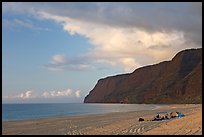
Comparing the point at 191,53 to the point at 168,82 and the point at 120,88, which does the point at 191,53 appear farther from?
the point at 120,88

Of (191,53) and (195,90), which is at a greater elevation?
(191,53)

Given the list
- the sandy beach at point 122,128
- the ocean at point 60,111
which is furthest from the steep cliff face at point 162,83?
the sandy beach at point 122,128

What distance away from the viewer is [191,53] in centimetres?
13062

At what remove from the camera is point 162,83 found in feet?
404

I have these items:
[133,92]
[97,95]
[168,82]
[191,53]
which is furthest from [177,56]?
[97,95]

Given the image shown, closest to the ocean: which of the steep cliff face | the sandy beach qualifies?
the sandy beach

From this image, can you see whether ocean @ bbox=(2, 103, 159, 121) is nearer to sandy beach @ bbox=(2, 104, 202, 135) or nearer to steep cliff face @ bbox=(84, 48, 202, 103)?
sandy beach @ bbox=(2, 104, 202, 135)

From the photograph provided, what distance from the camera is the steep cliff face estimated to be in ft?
349

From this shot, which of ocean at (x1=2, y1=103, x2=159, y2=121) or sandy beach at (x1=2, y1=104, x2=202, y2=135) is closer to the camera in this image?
sandy beach at (x1=2, y1=104, x2=202, y2=135)

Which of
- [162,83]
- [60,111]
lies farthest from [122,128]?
[162,83]

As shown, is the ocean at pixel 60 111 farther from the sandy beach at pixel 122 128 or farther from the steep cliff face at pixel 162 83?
the steep cliff face at pixel 162 83

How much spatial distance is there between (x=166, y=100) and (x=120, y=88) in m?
44.1

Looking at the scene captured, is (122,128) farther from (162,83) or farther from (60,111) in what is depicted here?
(162,83)

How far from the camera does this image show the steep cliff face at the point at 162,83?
349ft
